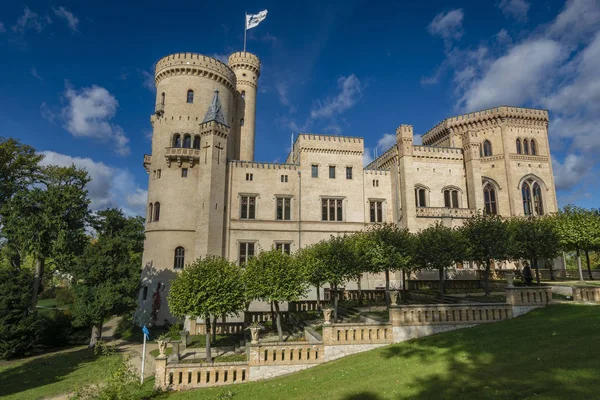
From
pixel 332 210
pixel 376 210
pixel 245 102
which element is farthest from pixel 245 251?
pixel 245 102

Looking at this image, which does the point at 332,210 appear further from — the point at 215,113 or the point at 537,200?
the point at 537,200

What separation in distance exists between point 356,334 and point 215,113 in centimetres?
2524

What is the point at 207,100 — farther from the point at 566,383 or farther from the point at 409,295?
the point at 566,383

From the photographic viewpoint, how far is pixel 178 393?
15.4m

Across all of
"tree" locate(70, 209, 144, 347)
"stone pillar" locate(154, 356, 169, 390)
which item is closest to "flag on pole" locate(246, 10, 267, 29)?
"tree" locate(70, 209, 144, 347)

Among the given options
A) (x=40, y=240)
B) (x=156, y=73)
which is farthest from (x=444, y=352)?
(x=156, y=73)

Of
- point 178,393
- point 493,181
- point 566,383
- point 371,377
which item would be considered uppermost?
point 493,181

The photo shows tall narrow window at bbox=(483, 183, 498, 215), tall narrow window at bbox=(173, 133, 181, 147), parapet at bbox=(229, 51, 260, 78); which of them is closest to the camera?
tall narrow window at bbox=(173, 133, 181, 147)

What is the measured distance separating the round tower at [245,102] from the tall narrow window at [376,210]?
50.9 feet

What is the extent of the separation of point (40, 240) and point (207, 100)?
20.4m

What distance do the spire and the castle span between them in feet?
0.52

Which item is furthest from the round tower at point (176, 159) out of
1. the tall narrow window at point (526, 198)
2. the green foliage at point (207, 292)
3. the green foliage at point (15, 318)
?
the tall narrow window at point (526, 198)

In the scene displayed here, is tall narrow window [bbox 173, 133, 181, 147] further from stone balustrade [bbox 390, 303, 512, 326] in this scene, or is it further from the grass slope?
stone balustrade [bbox 390, 303, 512, 326]

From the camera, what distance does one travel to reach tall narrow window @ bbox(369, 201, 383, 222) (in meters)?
38.7
